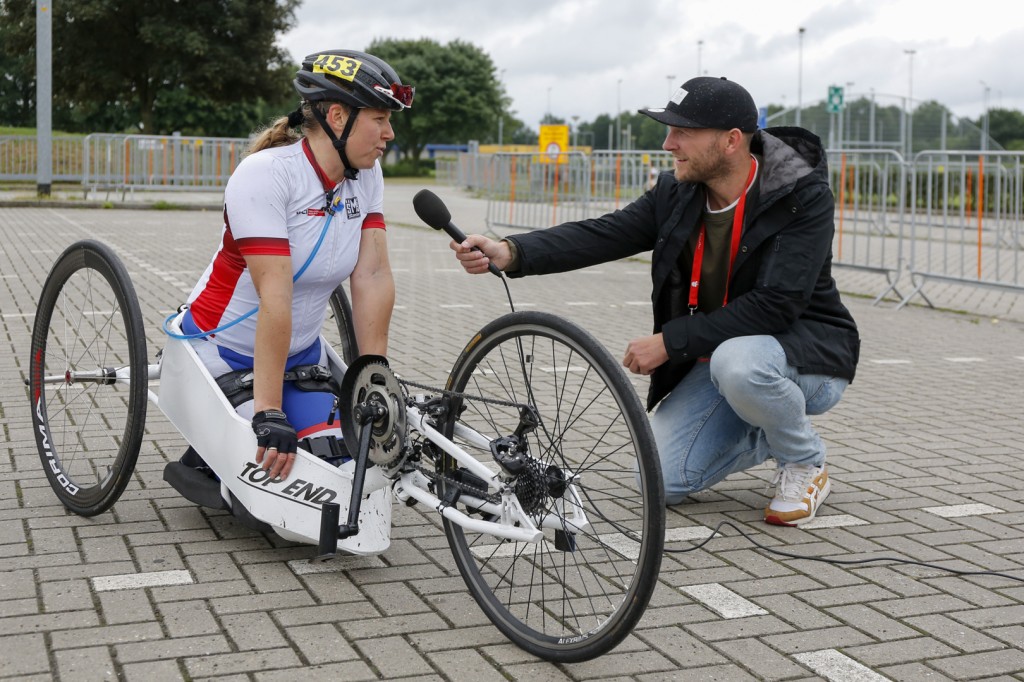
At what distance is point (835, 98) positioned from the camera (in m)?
28.4

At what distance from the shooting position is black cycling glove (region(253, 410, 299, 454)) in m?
3.66

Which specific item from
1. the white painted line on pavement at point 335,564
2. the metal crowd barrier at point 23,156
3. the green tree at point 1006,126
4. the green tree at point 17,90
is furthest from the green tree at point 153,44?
the green tree at point 1006,126

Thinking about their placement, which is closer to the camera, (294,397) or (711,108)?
(294,397)

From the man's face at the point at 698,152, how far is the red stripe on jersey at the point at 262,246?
1336 mm

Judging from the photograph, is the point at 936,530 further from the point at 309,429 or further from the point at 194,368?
the point at 194,368

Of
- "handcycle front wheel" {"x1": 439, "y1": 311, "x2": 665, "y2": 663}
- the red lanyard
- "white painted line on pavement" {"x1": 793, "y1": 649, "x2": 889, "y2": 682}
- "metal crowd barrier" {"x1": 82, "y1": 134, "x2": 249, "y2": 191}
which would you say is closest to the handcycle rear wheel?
"handcycle front wheel" {"x1": 439, "y1": 311, "x2": 665, "y2": 663}

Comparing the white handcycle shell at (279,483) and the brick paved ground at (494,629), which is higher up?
the white handcycle shell at (279,483)

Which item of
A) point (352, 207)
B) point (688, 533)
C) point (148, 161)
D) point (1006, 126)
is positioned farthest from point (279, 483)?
point (1006, 126)

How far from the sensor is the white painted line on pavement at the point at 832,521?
4496 millimetres

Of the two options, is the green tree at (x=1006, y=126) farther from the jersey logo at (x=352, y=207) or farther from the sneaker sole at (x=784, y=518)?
the jersey logo at (x=352, y=207)

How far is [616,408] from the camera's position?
318 cm

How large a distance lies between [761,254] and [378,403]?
5.00 ft

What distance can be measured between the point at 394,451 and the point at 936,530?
6.56 feet

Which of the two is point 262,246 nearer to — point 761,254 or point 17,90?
point 761,254
